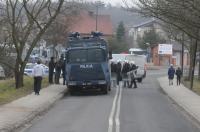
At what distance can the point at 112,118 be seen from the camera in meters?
20.2

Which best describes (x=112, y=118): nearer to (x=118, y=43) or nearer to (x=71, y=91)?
(x=71, y=91)

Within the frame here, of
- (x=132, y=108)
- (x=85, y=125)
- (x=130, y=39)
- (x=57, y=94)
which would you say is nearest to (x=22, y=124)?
(x=85, y=125)

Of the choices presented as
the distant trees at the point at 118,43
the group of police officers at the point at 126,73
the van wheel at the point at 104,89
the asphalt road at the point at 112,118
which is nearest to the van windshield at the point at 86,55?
the van wheel at the point at 104,89

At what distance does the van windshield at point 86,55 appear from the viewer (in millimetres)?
33625

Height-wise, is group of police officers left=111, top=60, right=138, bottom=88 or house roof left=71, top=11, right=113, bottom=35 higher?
house roof left=71, top=11, right=113, bottom=35

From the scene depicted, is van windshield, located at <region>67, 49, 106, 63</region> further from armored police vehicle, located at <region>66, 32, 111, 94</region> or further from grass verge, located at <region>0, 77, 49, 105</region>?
grass verge, located at <region>0, 77, 49, 105</region>

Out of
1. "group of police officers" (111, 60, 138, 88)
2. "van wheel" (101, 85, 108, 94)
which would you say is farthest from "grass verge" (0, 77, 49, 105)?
"group of police officers" (111, 60, 138, 88)

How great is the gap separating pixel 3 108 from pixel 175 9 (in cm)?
726

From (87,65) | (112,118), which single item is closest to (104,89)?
(87,65)

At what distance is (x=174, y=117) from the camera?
21.9 m

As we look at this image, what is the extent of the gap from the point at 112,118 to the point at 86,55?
13644 millimetres

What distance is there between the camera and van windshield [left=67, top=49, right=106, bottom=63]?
33.6m

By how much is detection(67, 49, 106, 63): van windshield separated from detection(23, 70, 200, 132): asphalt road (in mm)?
5477

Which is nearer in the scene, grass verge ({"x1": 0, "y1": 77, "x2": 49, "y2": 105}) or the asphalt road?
the asphalt road
